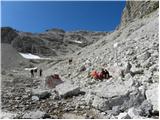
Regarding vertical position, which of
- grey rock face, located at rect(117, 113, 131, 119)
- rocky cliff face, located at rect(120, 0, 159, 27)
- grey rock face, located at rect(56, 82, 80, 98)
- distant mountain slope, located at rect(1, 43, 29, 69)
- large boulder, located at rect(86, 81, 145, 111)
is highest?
rocky cliff face, located at rect(120, 0, 159, 27)

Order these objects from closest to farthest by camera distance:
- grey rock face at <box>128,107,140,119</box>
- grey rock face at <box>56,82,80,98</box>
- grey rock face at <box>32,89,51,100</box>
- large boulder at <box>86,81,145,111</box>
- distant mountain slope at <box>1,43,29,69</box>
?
grey rock face at <box>128,107,140,119</box> < large boulder at <box>86,81,145,111</box> < grey rock face at <box>56,82,80,98</box> < grey rock face at <box>32,89,51,100</box> < distant mountain slope at <box>1,43,29,69</box>

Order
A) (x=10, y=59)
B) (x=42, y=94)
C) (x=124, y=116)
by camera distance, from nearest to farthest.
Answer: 1. (x=124, y=116)
2. (x=42, y=94)
3. (x=10, y=59)

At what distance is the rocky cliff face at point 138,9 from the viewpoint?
4874 cm

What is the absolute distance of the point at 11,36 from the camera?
4055 inches

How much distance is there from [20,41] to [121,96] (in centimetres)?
8752

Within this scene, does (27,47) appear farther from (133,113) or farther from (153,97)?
(133,113)

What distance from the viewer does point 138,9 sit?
182 feet

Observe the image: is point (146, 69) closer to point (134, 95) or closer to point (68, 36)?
point (134, 95)

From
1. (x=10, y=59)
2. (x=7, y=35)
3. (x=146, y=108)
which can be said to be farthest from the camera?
(x=7, y=35)

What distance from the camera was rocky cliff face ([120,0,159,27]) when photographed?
48744 mm

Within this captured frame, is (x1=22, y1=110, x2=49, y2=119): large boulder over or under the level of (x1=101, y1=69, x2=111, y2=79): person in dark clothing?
under

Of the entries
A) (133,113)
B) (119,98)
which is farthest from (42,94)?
(133,113)

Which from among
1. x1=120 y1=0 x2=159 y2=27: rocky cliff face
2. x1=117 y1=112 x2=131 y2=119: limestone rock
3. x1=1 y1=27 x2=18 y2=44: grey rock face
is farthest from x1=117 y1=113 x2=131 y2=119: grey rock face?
x1=1 y1=27 x2=18 y2=44: grey rock face

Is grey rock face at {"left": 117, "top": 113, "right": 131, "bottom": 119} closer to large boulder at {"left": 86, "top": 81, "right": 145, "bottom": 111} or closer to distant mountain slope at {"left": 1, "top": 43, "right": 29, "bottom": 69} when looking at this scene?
large boulder at {"left": 86, "top": 81, "right": 145, "bottom": 111}
